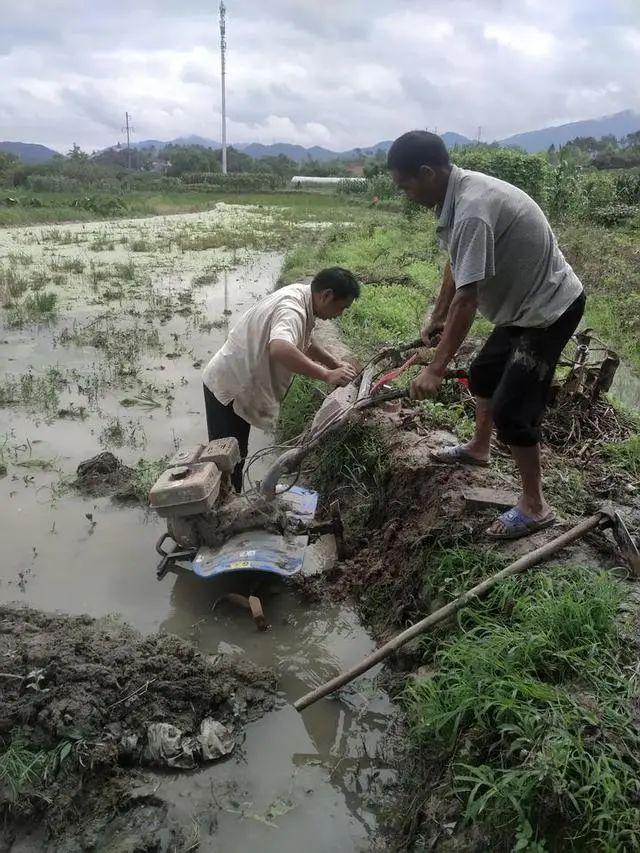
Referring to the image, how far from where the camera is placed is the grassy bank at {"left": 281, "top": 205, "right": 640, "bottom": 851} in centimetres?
181

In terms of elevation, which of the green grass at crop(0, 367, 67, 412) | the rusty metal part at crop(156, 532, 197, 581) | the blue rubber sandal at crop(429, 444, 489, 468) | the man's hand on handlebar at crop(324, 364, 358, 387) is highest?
the man's hand on handlebar at crop(324, 364, 358, 387)

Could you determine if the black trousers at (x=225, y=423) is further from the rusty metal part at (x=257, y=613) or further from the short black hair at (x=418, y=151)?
the short black hair at (x=418, y=151)

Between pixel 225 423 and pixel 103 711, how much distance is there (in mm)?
A: 1981

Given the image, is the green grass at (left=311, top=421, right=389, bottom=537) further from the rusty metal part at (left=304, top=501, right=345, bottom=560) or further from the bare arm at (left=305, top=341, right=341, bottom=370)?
the bare arm at (left=305, top=341, right=341, bottom=370)

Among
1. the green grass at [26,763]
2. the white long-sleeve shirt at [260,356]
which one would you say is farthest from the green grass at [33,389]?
the green grass at [26,763]

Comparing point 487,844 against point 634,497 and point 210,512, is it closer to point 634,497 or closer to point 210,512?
point 210,512

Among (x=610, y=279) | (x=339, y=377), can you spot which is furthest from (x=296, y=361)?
(x=610, y=279)

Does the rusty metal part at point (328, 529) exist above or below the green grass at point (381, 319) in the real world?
below

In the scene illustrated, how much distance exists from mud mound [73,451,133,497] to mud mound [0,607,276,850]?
1.79 m

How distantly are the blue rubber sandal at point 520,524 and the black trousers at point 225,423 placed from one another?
184 cm

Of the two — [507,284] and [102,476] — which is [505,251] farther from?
[102,476]

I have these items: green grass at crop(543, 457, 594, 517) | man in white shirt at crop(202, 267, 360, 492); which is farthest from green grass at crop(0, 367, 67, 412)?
green grass at crop(543, 457, 594, 517)

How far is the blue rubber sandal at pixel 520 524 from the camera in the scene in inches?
118

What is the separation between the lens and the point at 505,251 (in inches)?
107
